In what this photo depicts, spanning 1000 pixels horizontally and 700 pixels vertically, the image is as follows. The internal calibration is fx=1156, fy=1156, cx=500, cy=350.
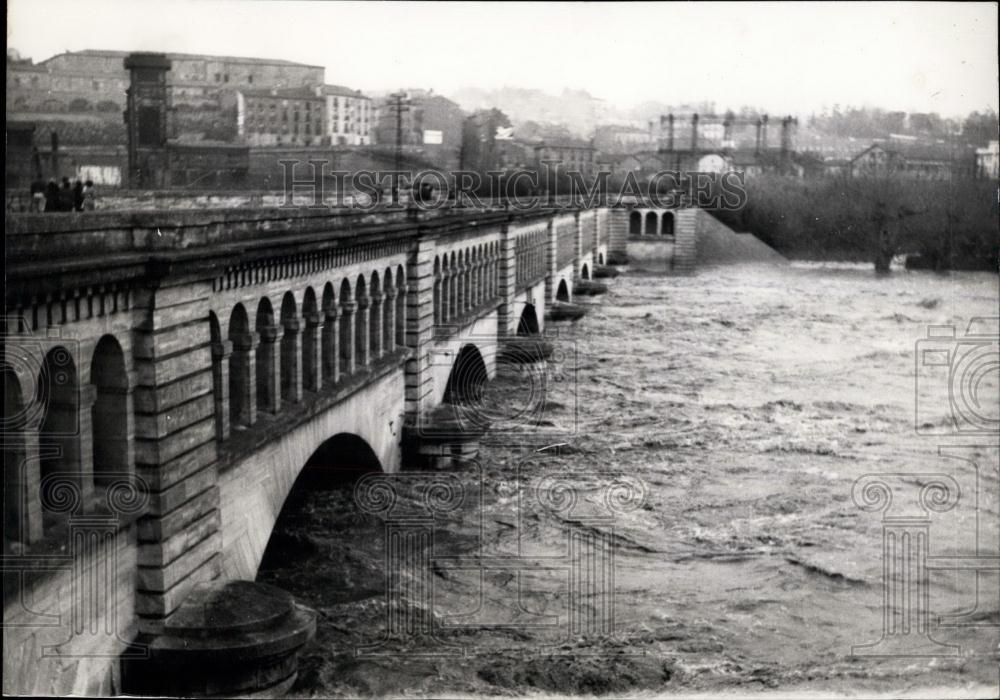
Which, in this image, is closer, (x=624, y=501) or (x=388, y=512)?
(x=388, y=512)

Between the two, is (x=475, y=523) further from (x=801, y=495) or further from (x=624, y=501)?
(x=801, y=495)

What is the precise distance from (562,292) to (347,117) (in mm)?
31403

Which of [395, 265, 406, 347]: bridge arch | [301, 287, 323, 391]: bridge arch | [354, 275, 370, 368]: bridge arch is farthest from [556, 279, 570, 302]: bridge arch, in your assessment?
[301, 287, 323, 391]: bridge arch

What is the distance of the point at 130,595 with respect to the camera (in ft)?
35.2

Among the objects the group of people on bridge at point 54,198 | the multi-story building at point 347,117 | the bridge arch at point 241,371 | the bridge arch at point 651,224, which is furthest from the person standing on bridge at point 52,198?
the bridge arch at point 651,224

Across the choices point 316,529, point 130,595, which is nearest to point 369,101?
point 316,529

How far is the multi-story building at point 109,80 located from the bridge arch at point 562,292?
3302cm

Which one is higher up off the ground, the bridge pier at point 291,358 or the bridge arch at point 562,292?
the bridge pier at point 291,358

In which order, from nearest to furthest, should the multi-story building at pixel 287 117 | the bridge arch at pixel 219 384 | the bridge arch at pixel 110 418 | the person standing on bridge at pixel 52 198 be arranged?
the bridge arch at pixel 110 418 → the bridge arch at pixel 219 384 → the person standing on bridge at pixel 52 198 → the multi-story building at pixel 287 117

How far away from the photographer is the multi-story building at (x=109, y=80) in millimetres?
15109

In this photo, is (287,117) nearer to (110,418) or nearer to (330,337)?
(330,337)

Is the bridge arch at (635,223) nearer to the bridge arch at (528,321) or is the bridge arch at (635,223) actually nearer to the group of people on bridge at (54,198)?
the bridge arch at (528,321)

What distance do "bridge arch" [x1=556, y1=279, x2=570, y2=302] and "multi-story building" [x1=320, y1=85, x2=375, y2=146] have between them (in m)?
25.6

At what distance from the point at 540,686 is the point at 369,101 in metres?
24.3
